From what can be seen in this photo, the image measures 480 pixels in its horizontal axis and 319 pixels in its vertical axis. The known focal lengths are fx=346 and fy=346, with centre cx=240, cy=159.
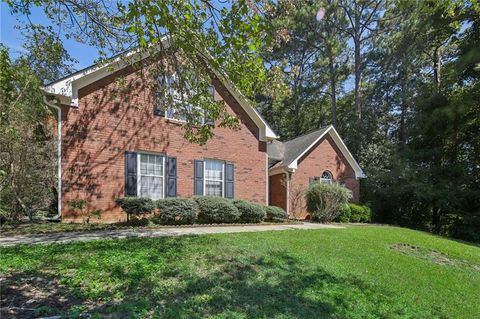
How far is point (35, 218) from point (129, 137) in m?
4.18

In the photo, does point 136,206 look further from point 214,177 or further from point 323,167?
point 323,167

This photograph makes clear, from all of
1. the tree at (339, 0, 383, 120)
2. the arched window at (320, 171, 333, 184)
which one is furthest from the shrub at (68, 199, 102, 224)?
the tree at (339, 0, 383, 120)

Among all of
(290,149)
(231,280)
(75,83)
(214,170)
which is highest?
(75,83)

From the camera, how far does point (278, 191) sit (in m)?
18.9

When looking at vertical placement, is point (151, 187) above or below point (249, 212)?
above

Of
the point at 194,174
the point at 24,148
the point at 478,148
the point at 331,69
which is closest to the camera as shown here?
the point at 24,148

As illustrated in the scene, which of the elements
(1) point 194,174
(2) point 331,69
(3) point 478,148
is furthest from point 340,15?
(1) point 194,174

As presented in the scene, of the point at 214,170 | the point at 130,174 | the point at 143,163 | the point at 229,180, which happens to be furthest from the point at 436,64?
the point at 130,174

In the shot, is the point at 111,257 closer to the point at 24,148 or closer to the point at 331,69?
the point at 24,148

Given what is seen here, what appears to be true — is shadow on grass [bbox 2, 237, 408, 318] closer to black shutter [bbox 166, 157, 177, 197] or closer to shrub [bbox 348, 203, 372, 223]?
black shutter [bbox 166, 157, 177, 197]

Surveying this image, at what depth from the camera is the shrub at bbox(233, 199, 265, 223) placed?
527 inches

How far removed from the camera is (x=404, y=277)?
7.66 meters

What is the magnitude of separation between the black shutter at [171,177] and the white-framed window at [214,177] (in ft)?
4.71

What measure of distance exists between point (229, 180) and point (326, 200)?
4603mm
